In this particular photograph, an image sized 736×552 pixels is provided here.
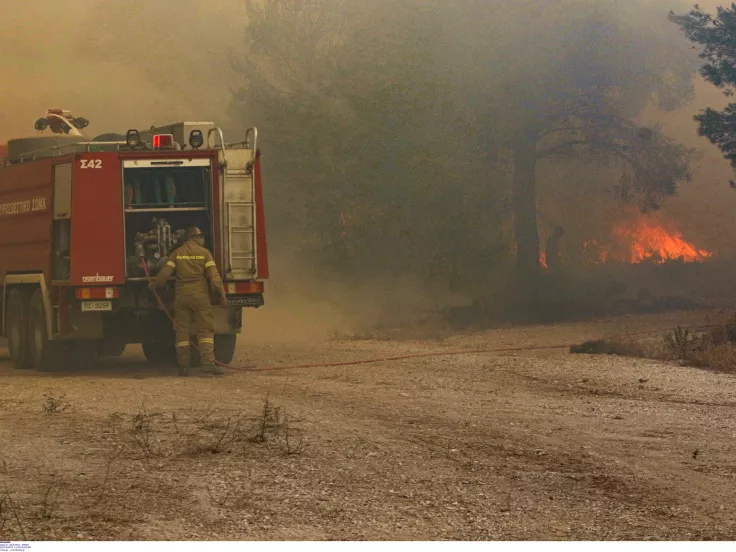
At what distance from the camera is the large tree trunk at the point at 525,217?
27109 millimetres

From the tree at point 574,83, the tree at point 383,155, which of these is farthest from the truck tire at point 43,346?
the tree at point 574,83

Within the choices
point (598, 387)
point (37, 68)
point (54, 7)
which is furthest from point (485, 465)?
point (54, 7)

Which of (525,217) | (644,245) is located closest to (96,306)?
(525,217)

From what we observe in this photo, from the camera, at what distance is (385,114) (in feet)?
79.6

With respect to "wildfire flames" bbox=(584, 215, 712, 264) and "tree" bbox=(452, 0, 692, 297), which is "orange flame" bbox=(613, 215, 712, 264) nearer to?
"wildfire flames" bbox=(584, 215, 712, 264)

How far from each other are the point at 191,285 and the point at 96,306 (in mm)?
1172

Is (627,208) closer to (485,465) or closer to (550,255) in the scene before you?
(550,255)

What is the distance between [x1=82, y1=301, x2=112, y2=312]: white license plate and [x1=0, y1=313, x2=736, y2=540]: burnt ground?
2.84ft

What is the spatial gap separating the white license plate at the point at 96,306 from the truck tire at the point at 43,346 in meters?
1.00

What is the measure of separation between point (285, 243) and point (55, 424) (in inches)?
782

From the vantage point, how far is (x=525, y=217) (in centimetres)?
2711

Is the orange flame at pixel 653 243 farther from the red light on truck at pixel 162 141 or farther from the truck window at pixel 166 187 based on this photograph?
the red light on truck at pixel 162 141

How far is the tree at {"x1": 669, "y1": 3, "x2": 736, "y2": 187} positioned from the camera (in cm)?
2155

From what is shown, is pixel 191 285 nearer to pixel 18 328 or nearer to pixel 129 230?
pixel 129 230
